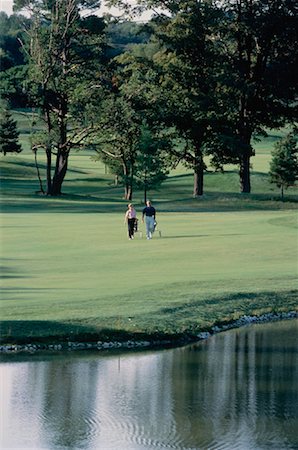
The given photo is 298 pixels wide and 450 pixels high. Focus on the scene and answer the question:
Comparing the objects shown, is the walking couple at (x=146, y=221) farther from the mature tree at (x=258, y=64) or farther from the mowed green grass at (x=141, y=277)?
the mature tree at (x=258, y=64)

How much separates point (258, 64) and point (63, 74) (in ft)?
47.2

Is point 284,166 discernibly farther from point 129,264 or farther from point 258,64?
point 129,264

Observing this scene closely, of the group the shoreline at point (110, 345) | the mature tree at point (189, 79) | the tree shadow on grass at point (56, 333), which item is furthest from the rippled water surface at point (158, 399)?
the mature tree at point (189, 79)

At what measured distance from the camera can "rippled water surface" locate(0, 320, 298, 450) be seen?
53.4ft

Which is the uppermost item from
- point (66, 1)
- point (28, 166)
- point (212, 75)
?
point (66, 1)

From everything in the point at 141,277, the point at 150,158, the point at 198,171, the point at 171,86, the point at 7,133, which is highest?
the point at 171,86

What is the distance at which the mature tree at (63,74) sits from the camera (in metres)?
78.4

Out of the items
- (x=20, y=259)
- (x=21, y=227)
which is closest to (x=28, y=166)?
(x=21, y=227)

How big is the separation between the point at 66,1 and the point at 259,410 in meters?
66.0

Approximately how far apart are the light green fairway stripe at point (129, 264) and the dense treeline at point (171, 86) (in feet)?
90.6

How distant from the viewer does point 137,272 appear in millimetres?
31375

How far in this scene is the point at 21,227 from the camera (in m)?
47.3

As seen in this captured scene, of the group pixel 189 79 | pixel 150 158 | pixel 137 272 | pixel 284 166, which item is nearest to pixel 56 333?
pixel 137 272

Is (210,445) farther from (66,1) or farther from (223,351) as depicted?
(66,1)
